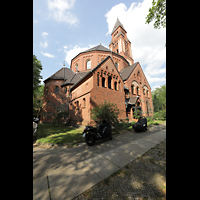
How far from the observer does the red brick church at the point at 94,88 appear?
11852mm

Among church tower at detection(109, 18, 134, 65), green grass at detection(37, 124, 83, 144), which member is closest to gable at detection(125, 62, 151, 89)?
church tower at detection(109, 18, 134, 65)

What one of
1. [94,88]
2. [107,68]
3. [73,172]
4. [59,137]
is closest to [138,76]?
[107,68]

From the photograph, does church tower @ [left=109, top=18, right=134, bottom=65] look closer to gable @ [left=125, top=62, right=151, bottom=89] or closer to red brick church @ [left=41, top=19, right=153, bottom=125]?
red brick church @ [left=41, top=19, right=153, bottom=125]

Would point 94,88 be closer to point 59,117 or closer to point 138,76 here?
point 59,117

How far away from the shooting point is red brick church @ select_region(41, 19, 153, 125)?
467 inches

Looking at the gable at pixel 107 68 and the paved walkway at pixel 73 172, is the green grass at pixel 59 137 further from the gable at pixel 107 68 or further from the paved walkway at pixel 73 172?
the gable at pixel 107 68

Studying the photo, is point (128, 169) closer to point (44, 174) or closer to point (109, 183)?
point (109, 183)

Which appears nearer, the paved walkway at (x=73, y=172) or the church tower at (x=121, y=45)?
the paved walkway at (x=73, y=172)

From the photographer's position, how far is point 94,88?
11.2 meters

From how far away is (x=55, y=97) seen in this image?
65.6 ft

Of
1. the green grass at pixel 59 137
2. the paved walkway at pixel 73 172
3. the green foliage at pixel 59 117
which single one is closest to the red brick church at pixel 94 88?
the green foliage at pixel 59 117
